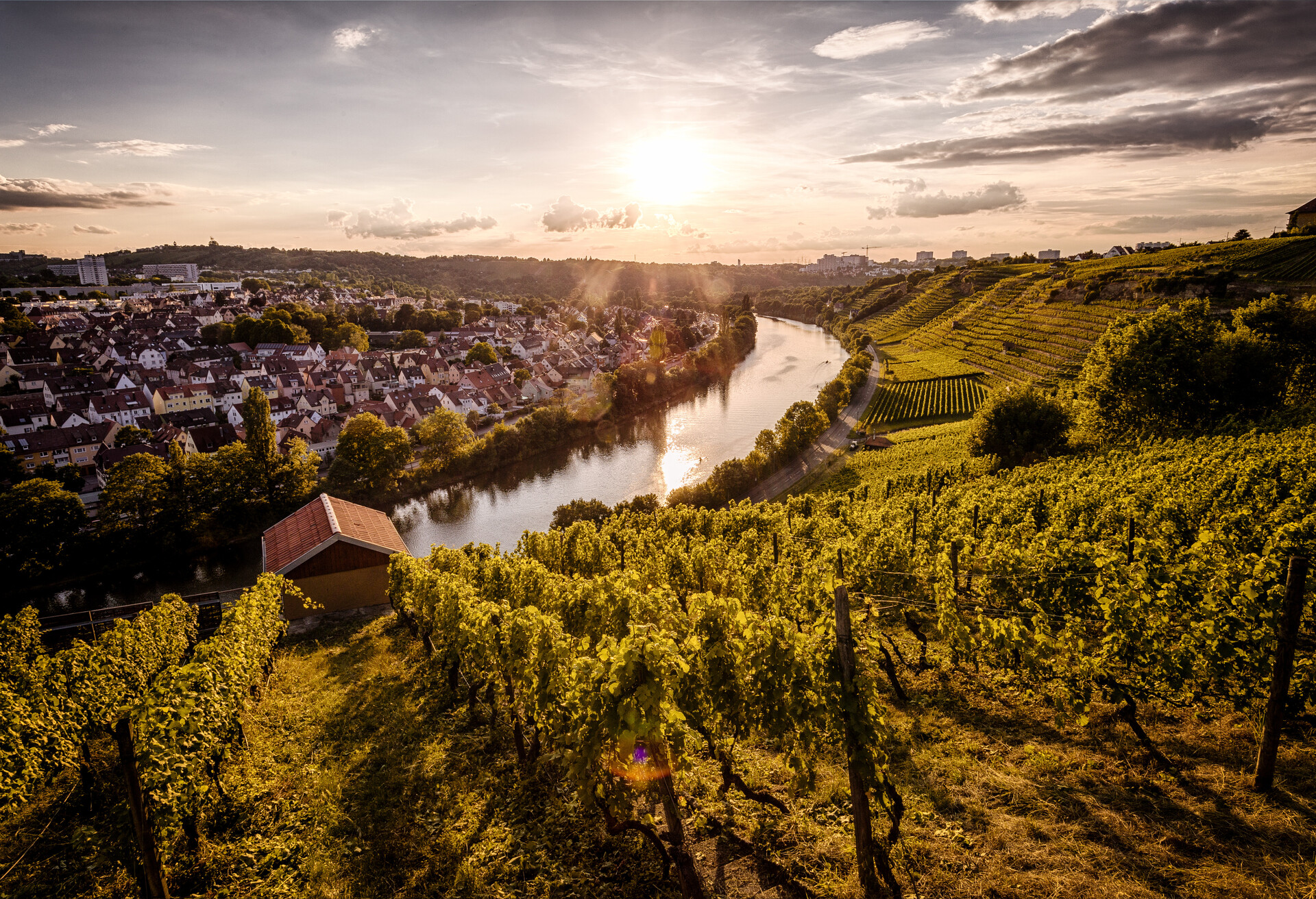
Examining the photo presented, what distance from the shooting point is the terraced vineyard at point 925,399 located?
48906mm

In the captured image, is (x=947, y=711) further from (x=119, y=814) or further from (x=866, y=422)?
(x=866, y=422)

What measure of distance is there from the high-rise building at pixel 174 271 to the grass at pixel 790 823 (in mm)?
210123

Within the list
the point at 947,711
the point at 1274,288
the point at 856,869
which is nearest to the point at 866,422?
the point at 1274,288

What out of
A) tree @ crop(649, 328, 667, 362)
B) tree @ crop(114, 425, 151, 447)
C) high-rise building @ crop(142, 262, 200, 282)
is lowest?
tree @ crop(114, 425, 151, 447)

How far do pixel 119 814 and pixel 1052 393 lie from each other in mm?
48419

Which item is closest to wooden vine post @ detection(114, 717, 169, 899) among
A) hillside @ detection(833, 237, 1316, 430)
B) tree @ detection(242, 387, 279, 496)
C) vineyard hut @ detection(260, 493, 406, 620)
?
vineyard hut @ detection(260, 493, 406, 620)

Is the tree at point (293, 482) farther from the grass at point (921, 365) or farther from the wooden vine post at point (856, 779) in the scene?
the grass at point (921, 365)

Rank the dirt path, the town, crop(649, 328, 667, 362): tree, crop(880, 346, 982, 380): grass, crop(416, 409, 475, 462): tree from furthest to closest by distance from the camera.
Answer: crop(649, 328, 667, 362): tree, crop(880, 346, 982, 380): grass, the town, crop(416, 409, 475, 462): tree, the dirt path

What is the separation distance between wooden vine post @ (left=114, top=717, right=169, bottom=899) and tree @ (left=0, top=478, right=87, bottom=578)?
34.4 meters

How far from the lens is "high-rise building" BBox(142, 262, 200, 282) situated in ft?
557

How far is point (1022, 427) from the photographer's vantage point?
32.2 metres

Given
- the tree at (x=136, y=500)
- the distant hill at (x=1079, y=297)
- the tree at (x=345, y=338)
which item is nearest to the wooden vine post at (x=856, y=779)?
the tree at (x=136, y=500)

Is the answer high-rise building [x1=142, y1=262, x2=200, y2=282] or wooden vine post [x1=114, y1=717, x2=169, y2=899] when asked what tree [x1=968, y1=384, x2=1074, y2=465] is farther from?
high-rise building [x1=142, y1=262, x2=200, y2=282]

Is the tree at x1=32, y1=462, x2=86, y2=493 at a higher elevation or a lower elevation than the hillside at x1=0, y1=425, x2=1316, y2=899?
lower
